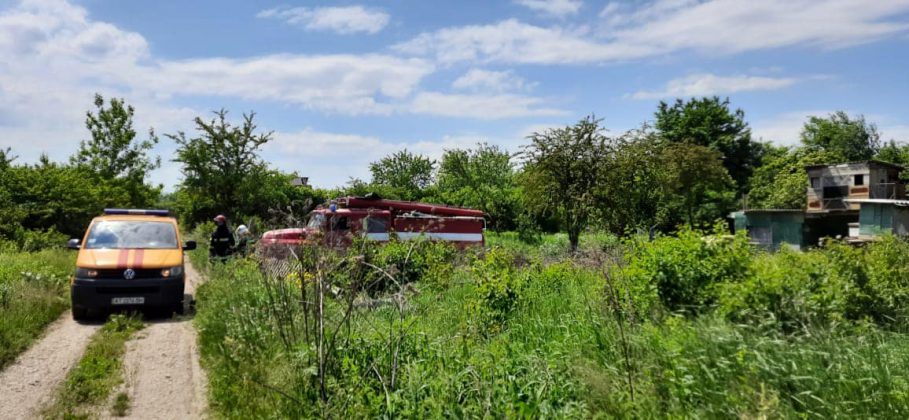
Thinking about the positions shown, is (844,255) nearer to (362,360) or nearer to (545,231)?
(362,360)

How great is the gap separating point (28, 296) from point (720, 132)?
55087mm

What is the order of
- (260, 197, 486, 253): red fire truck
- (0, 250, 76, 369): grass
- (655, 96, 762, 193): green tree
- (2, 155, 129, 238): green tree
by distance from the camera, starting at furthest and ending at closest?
1. (655, 96, 762, 193): green tree
2. (2, 155, 129, 238): green tree
3. (260, 197, 486, 253): red fire truck
4. (0, 250, 76, 369): grass

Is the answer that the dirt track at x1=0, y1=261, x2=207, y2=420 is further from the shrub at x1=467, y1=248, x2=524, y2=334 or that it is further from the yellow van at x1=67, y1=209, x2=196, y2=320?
the shrub at x1=467, y1=248, x2=524, y2=334

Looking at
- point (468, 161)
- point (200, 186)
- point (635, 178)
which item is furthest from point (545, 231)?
point (200, 186)

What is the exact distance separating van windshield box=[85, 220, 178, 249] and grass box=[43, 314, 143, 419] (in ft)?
7.34

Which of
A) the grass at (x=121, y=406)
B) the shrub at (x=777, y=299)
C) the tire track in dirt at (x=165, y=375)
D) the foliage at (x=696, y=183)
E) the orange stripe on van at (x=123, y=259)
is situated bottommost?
the tire track in dirt at (x=165, y=375)

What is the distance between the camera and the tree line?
20391 millimetres

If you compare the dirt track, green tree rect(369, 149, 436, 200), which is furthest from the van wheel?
green tree rect(369, 149, 436, 200)

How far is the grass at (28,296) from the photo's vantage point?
8023 millimetres

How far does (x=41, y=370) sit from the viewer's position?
7.08m

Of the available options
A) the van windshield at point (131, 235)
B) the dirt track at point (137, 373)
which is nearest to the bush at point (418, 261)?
the dirt track at point (137, 373)

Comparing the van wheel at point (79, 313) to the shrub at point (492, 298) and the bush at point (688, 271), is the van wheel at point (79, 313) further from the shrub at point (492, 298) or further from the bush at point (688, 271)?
the bush at point (688, 271)

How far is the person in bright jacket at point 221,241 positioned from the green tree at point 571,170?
11.1 metres

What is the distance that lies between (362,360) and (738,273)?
3971mm
